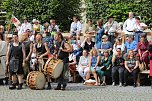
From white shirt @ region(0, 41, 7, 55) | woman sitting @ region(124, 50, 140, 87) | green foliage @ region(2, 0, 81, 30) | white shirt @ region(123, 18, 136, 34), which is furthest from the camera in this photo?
green foliage @ region(2, 0, 81, 30)

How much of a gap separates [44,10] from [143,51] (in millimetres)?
11965

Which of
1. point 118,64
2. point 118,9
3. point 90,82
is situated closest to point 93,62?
point 90,82

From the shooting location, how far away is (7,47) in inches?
782

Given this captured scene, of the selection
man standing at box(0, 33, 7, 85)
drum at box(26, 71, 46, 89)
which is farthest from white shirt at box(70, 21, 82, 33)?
drum at box(26, 71, 46, 89)

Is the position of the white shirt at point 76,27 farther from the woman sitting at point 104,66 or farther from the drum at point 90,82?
the drum at point 90,82

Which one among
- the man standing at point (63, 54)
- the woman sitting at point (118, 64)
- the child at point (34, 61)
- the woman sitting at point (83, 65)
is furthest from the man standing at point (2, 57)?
the woman sitting at point (118, 64)

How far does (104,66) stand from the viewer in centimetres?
2023

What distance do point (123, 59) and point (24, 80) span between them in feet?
11.8

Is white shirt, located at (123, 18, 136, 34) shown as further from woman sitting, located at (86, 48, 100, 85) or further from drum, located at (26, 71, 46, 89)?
drum, located at (26, 71, 46, 89)

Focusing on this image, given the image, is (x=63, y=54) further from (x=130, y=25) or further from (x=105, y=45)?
(x=130, y=25)

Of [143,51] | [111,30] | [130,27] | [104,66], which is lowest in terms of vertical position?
[104,66]

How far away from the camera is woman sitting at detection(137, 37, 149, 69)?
2002cm

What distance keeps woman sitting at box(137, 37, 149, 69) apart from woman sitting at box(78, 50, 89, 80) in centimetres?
194

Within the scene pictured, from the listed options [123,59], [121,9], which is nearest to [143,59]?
[123,59]
